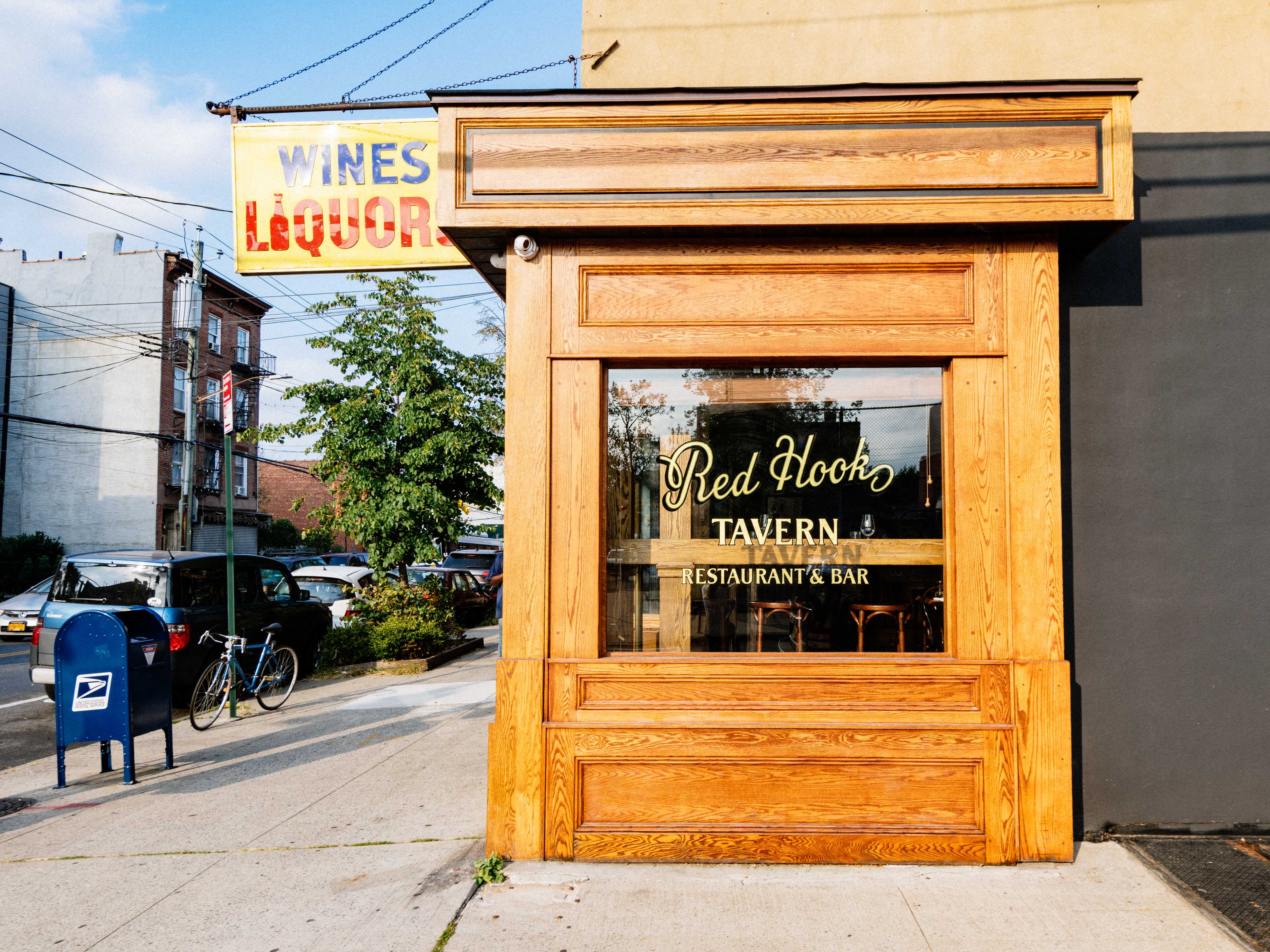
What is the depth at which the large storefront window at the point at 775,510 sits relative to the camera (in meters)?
4.80

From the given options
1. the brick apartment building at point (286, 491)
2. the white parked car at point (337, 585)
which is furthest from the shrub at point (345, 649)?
the brick apartment building at point (286, 491)

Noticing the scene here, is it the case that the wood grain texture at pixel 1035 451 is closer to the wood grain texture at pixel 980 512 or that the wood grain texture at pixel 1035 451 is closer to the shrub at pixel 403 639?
the wood grain texture at pixel 980 512

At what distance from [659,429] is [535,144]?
5.61 ft

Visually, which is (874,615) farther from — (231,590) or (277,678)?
(277,678)

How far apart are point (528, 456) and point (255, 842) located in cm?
280

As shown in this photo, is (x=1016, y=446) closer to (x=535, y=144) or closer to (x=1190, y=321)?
(x=1190, y=321)

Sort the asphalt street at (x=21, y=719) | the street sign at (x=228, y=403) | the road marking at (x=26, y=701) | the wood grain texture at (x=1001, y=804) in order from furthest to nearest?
the road marking at (x=26, y=701), the street sign at (x=228, y=403), the asphalt street at (x=21, y=719), the wood grain texture at (x=1001, y=804)

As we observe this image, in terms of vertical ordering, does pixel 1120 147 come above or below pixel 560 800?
above

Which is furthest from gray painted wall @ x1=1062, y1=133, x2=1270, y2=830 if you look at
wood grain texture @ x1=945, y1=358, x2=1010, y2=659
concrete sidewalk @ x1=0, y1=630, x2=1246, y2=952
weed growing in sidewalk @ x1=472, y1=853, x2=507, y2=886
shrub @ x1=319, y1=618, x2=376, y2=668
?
shrub @ x1=319, y1=618, x2=376, y2=668

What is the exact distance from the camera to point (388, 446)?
15.0 meters

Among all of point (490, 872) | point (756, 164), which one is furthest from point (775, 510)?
point (490, 872)

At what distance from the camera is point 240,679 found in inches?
352

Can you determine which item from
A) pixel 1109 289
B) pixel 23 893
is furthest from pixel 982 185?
pixel 23 893

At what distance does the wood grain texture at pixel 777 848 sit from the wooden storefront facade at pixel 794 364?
1 cm
